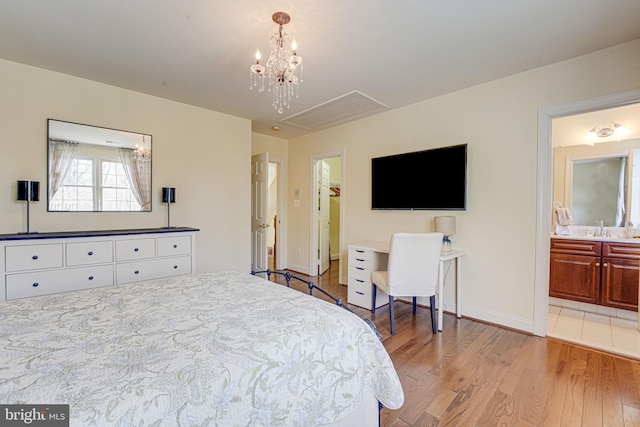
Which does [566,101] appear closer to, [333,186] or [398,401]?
[398,401]

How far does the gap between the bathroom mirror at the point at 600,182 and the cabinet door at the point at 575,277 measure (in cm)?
62

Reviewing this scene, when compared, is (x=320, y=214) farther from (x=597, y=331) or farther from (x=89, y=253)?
(x=597, y=331)

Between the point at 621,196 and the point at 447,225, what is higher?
the point at 621,196

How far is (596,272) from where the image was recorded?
3.14 metres

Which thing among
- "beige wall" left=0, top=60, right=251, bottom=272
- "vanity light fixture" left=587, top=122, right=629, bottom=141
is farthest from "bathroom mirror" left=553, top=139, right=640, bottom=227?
"beige wall" left=0, top=60, right=251, bottom=272

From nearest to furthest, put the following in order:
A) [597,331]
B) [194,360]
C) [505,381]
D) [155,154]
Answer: [194,360] < [505,381] < [597,331] < [155,154]

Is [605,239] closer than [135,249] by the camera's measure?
No

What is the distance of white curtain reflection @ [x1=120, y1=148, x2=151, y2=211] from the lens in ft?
10.3

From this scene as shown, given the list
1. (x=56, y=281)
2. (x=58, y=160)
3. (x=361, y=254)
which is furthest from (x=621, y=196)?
(x=58, y=160)

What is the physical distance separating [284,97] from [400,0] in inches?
70.7

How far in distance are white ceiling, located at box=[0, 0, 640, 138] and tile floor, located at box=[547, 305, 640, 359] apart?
2499mm

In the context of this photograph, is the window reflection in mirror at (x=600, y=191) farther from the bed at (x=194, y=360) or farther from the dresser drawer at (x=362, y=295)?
the bed at (x=194, y=360)

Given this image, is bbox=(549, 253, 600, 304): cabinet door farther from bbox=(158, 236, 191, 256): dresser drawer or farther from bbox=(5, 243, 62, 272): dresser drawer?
bbox=(5, 243, 62, 272): dresser drawer

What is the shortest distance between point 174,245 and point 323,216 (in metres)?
2.72
